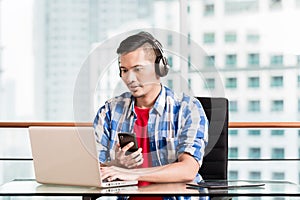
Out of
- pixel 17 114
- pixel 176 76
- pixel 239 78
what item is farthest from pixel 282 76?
pixel 176 76

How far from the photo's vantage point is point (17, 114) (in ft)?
13.8

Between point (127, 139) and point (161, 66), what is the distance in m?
0.26

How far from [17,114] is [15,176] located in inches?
22.8

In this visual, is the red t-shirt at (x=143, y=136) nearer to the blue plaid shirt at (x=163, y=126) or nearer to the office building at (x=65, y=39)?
the blue plaid shirt at (x=163, y=126)

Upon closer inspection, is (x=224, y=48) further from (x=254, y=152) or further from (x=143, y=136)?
(x=143, y=136)

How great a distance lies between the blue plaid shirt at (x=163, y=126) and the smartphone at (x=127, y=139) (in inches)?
1.3

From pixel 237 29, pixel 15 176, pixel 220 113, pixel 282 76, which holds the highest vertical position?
pixel 237 29

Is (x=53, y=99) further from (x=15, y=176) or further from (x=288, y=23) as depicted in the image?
(x=288, y=23)

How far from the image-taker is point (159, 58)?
1.95 metres

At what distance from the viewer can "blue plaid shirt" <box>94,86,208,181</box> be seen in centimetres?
196

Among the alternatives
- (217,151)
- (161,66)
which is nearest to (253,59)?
(217,151)

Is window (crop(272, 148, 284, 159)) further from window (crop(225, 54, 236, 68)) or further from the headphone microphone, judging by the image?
the headphone microphone

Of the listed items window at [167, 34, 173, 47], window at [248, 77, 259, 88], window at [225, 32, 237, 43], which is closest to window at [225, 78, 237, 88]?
window at [248, 77, 259, 88]

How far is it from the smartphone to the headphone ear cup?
0.72 ft
